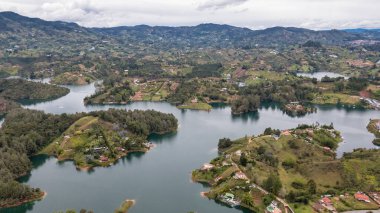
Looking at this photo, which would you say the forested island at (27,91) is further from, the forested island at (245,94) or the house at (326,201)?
the house at (326,201)

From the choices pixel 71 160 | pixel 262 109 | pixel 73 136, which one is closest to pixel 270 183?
pixel 71 160

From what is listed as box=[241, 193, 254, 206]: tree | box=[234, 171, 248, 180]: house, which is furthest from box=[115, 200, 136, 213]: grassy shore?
box=[234, 171, 248, 180]: house

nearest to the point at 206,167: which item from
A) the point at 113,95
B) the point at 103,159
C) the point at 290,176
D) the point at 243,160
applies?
the point at 243,160

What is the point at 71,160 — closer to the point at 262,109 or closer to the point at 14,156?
the point at 14,156

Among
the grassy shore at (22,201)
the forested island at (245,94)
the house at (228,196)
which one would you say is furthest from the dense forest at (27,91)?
the house at (228,196)

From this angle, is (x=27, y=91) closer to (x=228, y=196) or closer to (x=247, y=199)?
(x=228, y=196)

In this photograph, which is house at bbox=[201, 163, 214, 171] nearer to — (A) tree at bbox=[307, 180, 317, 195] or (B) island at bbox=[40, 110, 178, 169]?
(A) tree at bbox=[307, 180, 317, 195]

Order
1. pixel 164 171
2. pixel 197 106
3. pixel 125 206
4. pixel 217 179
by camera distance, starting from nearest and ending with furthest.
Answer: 1. pixel 125 206
2. pixel 217 179
3. pixel 164 171
4. pixel 197 106
